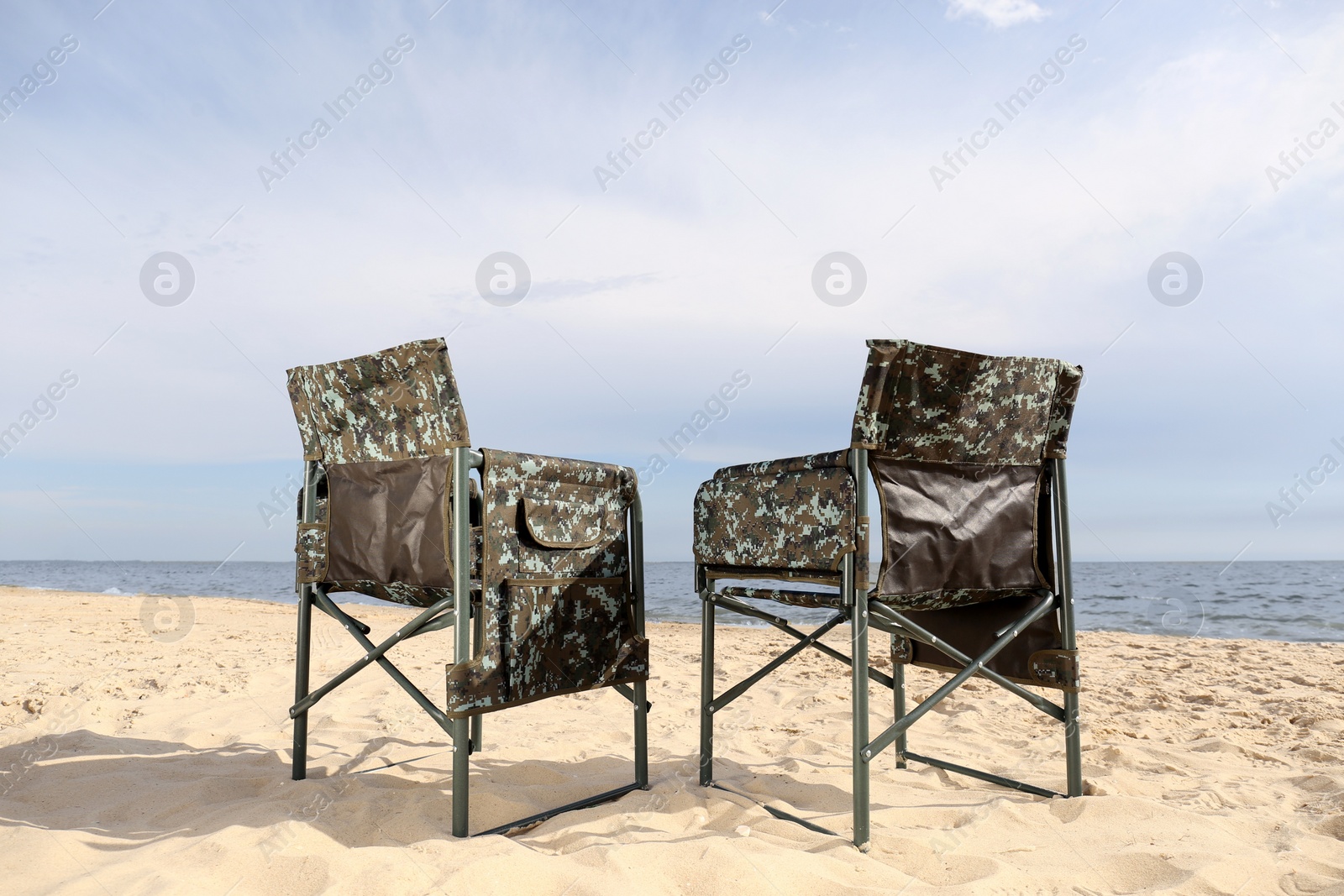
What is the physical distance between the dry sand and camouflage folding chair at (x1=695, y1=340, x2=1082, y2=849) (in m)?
0.36

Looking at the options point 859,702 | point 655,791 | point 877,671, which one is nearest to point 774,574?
point 859,702

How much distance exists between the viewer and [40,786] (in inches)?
130

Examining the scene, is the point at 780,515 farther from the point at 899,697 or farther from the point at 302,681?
the point at 302,681

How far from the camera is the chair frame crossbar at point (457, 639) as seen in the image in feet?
9.11

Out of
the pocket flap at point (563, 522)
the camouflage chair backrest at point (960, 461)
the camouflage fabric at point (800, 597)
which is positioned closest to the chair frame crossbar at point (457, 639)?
the pocket flap at point (563, 522)

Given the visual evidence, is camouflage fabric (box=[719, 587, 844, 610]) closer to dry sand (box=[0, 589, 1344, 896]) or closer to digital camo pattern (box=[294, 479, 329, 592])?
dry sand (box=[0, 589, 1344, 896])

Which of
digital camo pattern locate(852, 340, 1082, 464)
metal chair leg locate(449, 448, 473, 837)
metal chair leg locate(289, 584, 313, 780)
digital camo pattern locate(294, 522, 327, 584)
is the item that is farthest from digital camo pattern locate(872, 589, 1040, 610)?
metal chair leg locate(289, 584, 313, 780)

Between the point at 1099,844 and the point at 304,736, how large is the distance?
10.4 feet

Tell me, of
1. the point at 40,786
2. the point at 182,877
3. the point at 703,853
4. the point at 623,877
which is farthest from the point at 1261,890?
the point at 40,786

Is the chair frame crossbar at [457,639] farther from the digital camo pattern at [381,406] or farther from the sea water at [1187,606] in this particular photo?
the sea water at [1187,606]

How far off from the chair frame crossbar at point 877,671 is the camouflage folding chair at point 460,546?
1.06 ft

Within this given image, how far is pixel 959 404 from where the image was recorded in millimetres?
2986

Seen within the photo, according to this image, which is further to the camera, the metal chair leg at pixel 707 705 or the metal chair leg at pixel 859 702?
the metal chair leg at pixel 707 705

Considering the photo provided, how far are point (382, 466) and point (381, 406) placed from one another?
0.80 feet
